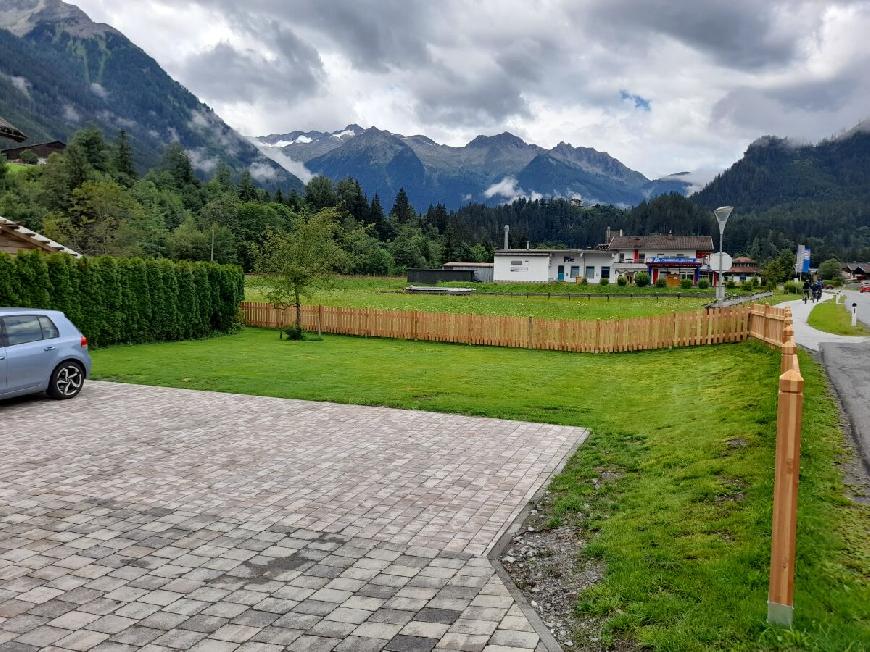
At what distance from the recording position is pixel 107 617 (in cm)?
454

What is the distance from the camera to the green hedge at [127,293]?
742 inches

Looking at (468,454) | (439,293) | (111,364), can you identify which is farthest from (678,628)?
(439,293)

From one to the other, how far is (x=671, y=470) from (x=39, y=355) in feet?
36.7

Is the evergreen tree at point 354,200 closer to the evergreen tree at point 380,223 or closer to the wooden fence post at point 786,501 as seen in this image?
the evergreen tree at point 380,223

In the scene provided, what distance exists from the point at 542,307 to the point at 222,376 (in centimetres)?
3098

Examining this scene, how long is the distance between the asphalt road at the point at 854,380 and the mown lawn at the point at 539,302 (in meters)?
19.0

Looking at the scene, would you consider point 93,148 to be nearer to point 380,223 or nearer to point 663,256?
point 380,223

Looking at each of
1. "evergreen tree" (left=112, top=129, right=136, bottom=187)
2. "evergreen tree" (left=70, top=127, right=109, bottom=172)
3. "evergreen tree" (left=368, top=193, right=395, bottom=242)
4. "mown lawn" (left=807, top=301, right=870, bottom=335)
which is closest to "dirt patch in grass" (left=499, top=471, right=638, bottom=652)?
"mown lawn" (left=807, top=301, right=870, bottom=335)

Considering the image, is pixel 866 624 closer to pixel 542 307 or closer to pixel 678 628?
pixel 678 628

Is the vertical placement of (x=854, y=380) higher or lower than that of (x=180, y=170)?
lower

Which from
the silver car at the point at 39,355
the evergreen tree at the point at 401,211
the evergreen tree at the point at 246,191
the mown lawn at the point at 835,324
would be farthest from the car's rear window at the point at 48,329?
Answer: the evergreen tree at the point at 401,211

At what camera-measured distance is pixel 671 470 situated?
25.9ft

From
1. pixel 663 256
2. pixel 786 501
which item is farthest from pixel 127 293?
pixel 663 256

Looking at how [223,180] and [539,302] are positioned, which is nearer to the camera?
[539,302]
